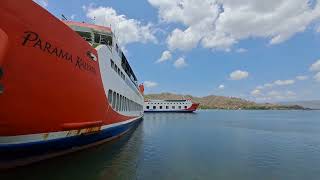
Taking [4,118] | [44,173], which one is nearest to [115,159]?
[44,173]

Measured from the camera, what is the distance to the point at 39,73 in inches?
396

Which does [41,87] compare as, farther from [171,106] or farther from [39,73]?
[171,106]

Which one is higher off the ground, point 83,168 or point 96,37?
point 96,37

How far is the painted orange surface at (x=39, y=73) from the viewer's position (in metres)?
9.05

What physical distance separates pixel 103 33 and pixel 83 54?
7113 millimetres

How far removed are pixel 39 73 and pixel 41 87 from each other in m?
0.58

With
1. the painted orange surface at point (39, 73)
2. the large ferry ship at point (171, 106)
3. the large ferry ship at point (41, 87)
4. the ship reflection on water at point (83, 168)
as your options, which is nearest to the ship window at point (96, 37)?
the large ferry ship at point (41, 87)

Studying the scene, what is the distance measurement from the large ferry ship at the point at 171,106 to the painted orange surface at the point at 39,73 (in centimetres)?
10342

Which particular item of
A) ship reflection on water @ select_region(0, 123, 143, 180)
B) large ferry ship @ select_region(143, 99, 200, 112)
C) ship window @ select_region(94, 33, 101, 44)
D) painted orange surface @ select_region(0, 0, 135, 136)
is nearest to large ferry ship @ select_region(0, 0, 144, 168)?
painted orange surface @ select_region(0, 0, 135, 136)

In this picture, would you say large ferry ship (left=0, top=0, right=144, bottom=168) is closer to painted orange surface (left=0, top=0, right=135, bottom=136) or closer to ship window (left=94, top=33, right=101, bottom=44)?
painted orange surface (left=0, top=0, right=135, bottom=136)

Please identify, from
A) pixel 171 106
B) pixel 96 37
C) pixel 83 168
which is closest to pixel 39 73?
pixel 83 168

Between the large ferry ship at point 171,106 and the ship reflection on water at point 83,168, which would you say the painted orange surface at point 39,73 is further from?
the large ferry ship at point 171,106

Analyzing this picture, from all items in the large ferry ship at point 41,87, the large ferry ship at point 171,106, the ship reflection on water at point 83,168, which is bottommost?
the ship reflection on water at point 83,168

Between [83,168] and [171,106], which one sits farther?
[171,106]
